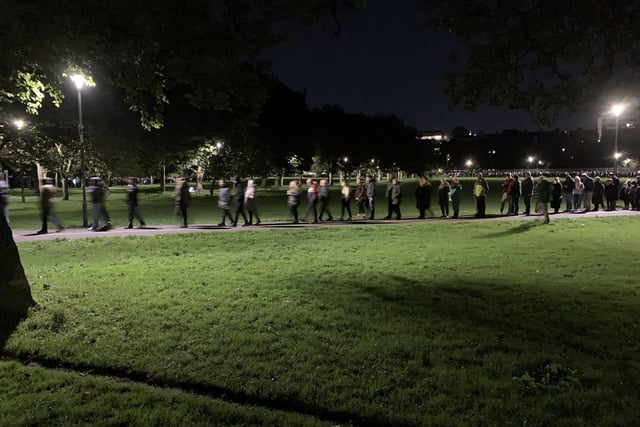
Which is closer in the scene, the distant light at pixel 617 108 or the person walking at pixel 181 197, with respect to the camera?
the distant light at pixel 617 108

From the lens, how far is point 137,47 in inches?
281

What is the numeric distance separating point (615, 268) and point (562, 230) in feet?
21.7

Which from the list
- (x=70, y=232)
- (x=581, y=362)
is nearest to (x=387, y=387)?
(x=581, y=362)

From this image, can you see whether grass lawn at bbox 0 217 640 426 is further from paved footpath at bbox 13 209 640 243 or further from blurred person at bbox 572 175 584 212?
blurred person at bbox 572 175 584 212

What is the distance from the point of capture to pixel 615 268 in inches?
404

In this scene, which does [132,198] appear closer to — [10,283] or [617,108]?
[10,283]

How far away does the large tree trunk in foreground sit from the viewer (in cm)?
708

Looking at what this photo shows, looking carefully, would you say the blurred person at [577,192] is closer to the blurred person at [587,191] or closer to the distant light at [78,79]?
the blurred person at [587,191]

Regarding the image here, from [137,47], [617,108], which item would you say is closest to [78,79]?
[137,47]

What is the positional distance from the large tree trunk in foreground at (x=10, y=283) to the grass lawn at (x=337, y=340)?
0.26 metres

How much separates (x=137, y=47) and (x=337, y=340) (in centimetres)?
517

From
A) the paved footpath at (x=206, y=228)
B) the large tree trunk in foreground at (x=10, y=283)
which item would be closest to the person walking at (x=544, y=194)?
the paved footpath at (x=206, y=228)

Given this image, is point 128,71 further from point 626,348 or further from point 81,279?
point 626,348

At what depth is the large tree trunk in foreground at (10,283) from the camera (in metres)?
7.08
